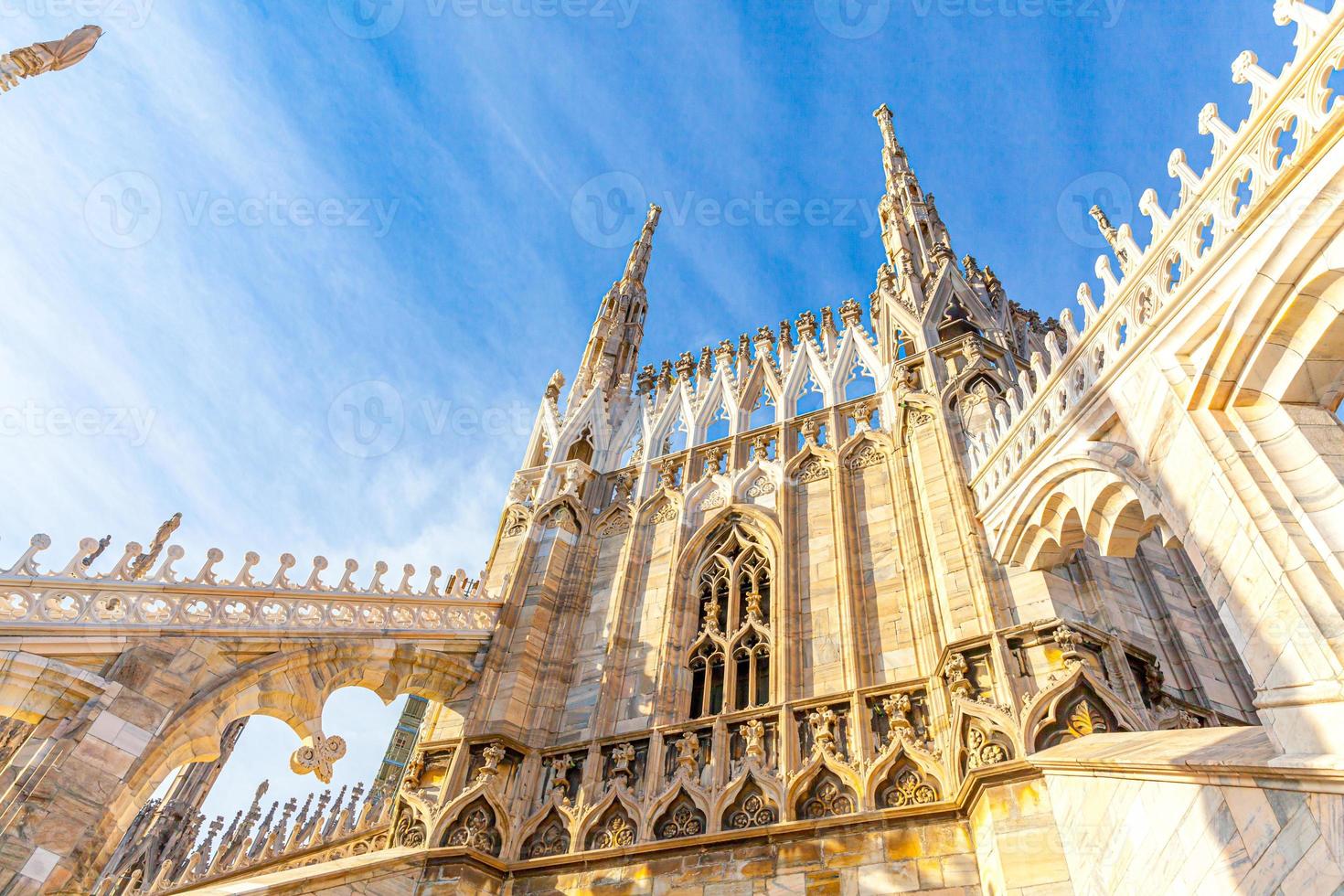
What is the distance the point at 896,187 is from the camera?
2059cm

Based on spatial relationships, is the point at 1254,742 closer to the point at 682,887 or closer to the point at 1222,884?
the point at 1222,884

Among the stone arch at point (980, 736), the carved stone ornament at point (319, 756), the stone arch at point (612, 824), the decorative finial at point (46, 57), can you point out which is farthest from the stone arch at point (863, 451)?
the decorative finial at point (46, 57)

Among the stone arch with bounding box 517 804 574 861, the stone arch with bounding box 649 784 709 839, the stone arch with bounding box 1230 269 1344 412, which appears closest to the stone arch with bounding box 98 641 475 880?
the stone arch with bounding box 517 804 574 861

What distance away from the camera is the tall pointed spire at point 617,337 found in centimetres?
1853

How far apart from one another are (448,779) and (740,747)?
3.39 meters

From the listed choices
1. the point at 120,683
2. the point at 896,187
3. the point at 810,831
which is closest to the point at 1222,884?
the point at 810,831

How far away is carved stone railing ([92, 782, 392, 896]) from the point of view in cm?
1059

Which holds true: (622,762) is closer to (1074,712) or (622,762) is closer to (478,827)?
(478,827)

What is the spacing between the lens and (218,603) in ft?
34.3

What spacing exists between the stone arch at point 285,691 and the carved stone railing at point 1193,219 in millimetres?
7458

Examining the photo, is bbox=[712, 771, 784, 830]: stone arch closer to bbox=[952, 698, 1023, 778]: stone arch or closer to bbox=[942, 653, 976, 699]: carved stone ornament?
bbox=[952, 698, 1023, 778]: stone arch

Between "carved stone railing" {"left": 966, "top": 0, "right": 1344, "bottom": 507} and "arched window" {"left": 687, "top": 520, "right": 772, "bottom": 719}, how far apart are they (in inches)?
145

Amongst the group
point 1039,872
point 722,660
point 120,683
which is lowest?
point 1039,872

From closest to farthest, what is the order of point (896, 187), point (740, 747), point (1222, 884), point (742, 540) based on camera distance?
1. point (1222, 884)
2. point (740, 747)
3. point (742, 540)
4. point (896, 187)
